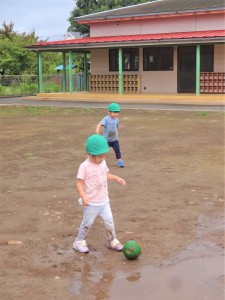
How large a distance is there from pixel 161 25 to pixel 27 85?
10430mm

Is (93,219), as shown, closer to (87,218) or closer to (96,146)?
(87,218)

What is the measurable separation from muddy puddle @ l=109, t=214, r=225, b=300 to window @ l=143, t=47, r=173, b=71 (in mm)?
22613

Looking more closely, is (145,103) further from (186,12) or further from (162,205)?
(162,205)

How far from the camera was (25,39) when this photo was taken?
4341 cm

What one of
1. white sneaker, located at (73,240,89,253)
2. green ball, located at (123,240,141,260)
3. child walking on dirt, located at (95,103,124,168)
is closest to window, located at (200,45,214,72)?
child walking on dirt, located at (95,103,124,168)

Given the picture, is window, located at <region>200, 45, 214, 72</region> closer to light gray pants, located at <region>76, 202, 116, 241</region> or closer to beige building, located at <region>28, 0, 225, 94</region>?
beige building, located at <region>28, 0, 225, 94</region>

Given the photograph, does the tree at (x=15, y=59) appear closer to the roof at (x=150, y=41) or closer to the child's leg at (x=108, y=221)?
the roof at (x=150, y=41)

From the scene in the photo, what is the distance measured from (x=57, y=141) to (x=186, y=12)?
54.1 ft

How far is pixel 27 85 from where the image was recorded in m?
32.4


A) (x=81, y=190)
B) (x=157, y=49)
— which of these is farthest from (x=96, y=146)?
(x=157, y=49)

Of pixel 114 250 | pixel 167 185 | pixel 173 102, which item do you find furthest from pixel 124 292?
pixel 173 102

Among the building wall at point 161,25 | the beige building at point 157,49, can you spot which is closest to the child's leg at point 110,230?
the beige building at point 157,49

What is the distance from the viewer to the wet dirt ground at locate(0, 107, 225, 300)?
3.82 metres

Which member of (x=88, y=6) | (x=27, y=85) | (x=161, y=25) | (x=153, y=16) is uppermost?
(x=88, y=6)
